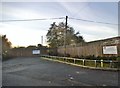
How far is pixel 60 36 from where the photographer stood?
7862cm

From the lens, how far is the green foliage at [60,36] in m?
77.9

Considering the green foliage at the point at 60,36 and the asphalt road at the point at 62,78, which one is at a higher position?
the green foliage at the point at 60,36

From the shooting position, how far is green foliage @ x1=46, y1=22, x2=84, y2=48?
77.9 metres

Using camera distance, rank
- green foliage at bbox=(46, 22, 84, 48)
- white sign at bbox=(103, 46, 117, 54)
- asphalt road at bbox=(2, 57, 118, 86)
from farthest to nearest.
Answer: green foliage at bbox=(46, 22, 84, 48) → white sign at bbox=(103, 46, 117, 54) → asphalt road at bbox=(2, 57, 118, 86)

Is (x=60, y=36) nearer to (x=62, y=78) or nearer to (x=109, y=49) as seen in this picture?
(x=109, y=49)

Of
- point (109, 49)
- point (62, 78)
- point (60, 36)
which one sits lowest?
point (62, 78)

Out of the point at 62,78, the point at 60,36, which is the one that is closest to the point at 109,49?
the point at 62,78

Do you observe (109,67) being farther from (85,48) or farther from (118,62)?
(85,48)

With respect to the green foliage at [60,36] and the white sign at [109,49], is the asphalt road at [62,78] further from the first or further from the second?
the green foliage at [60,36]

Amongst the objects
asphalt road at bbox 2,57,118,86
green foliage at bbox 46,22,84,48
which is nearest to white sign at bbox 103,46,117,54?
asphalt road at bbox 2,57,118,86

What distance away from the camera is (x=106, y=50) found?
2734 cm

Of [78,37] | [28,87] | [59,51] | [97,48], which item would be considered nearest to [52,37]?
[78,37]

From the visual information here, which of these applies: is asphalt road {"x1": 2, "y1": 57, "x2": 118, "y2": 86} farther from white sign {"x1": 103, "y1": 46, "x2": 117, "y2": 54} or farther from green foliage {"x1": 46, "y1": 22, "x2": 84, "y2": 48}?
green foliage {"x1": 46, "y1": 22, "x2": 84, "y2": 48}

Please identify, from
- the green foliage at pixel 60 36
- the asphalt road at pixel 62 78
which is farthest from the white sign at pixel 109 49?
the green foliage at pixel 60 36
